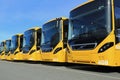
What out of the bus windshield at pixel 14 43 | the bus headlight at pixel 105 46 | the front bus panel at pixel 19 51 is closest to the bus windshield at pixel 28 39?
the front bus panel at pixel 19 51

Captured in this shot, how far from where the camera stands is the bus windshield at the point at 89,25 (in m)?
12.1

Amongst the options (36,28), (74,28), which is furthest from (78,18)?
(36,28)

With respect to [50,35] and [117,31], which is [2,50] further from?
[117,31]

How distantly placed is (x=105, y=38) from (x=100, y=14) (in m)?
1.10

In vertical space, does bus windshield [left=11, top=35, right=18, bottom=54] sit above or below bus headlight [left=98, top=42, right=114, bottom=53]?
above

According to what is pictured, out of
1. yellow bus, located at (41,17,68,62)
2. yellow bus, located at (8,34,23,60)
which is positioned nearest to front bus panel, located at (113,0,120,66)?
yellow bus, located at (41,17,68,62)

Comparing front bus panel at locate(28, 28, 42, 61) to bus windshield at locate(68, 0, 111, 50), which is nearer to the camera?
bus windshield at locate(68, 0, 111, 50)

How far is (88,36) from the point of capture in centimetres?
1302

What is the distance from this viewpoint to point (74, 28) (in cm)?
1455

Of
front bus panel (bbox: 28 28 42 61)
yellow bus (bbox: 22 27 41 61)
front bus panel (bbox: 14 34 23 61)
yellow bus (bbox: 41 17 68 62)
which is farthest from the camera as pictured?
front bus panel (bbox: 14 34 23 61)

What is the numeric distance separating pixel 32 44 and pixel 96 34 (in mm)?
9990

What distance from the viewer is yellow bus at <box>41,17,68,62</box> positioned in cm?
1670

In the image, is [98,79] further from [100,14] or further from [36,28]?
[36,28]

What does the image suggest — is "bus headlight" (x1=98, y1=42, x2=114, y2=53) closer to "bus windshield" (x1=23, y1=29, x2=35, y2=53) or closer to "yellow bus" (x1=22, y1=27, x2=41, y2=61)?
"yellow bus" (x1=22, y1=27, x2=41, y2=61)
